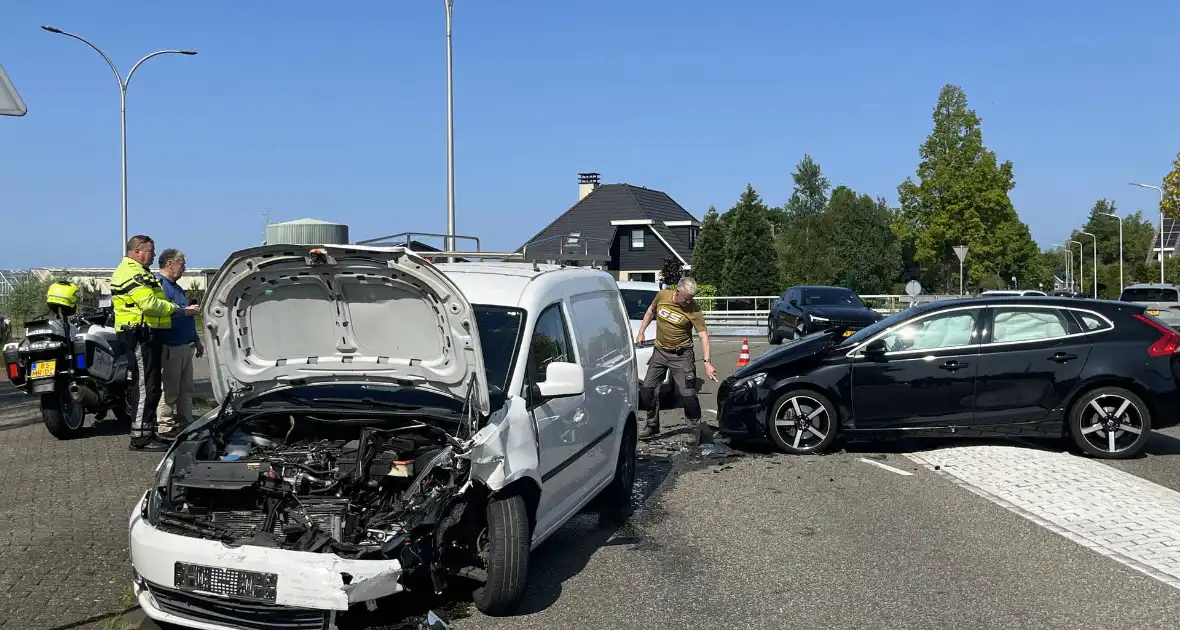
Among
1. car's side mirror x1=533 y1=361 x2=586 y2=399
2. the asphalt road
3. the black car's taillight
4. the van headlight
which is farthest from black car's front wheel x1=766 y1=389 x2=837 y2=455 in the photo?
car's side mirror x1=533 y1=361 x2=586 y2=399

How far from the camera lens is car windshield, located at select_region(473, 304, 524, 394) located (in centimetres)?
588

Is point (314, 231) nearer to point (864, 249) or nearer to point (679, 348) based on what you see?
point (679, 348)

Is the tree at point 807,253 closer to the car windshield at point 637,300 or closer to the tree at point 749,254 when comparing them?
the tree at point 749,254

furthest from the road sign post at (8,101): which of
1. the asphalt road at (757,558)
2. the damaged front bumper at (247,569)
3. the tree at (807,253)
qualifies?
the tree at (807,253)

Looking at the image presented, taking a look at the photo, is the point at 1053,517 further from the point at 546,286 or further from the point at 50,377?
the point at 50,377

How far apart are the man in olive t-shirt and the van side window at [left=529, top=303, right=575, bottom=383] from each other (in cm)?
416

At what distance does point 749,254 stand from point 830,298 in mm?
34659

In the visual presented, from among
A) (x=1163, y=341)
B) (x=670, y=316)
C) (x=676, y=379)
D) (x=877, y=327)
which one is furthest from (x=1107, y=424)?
(x=670, y=316)

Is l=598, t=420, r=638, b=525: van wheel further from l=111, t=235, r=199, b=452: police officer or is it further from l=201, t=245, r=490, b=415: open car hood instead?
l=111, t=235, r=199, b=452: police officer

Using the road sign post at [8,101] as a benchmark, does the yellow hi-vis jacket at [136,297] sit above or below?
below

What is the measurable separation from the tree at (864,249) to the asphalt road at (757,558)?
233ft

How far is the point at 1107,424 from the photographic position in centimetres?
965

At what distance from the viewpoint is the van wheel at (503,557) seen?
5285 mm

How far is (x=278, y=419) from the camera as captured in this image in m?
6.14
